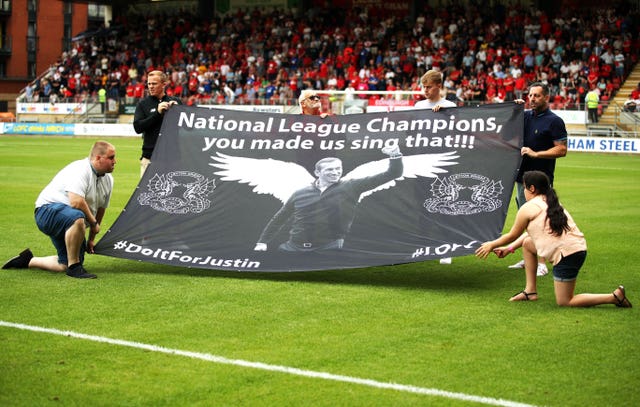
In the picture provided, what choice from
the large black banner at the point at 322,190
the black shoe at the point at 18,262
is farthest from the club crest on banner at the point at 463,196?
the black shoe at the point at 18,262

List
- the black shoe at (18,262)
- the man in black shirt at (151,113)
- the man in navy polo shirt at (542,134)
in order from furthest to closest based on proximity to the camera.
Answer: the man in black shirt at (151,113) → the black shoe at (18,262) → the man in navy polo shirt at (542,134)

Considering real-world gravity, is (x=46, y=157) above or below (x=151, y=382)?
below

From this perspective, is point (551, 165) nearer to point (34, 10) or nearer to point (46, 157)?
point (46, 157)

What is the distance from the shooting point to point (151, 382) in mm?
5246

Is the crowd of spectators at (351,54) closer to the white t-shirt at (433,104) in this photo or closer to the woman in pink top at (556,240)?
the white t-shirt at (433,104)

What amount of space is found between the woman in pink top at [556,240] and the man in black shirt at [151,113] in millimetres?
3913

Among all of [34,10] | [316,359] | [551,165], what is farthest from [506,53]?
[34,10]

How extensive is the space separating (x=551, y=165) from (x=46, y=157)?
21.2 m

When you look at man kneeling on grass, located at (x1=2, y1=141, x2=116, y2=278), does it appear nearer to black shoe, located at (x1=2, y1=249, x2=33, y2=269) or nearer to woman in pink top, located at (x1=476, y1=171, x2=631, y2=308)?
black shoe, located at (x1=2, y1=249, x2=33, y2=269)

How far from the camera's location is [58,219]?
8.62 metres

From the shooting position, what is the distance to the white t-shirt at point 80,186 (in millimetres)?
8719

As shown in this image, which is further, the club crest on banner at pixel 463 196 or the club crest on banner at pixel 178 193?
the club crest on banner at pixel 178 193

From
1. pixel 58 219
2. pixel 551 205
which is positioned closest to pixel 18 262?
pixel 58 219

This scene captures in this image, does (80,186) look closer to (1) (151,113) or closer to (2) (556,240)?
(1) (151,113)
